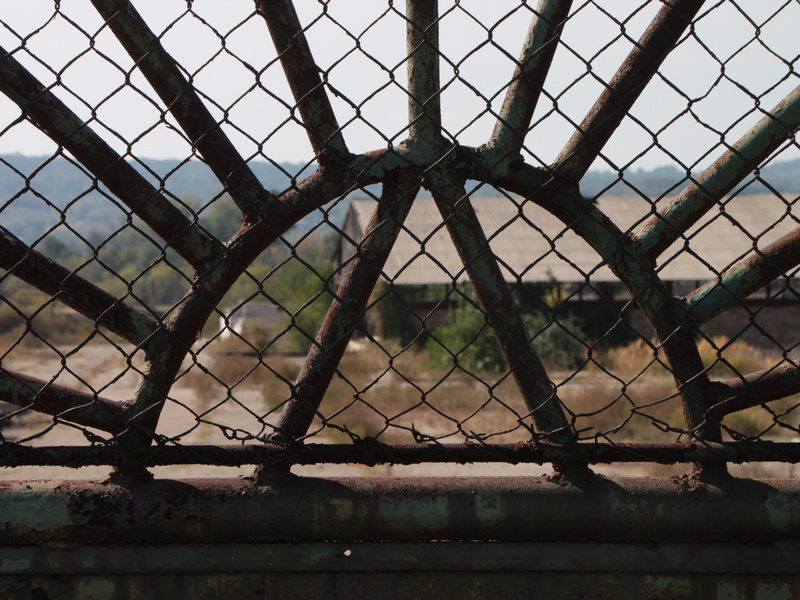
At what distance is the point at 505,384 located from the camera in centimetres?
1509

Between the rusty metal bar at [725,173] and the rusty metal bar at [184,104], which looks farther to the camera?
the rusty metal bar at [725,173]

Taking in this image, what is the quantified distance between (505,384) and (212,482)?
46.0 ft

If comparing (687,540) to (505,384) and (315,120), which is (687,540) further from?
(505,384)

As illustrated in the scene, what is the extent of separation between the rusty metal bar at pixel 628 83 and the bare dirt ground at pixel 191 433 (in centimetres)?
89

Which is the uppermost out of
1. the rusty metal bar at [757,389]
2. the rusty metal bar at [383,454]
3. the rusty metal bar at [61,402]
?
the rusty metal bar at [757,389]

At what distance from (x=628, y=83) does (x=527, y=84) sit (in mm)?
220

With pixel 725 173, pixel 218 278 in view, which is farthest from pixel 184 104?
pixel 725 173

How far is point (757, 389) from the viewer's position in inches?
60.0

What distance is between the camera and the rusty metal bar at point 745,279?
4.93 ft

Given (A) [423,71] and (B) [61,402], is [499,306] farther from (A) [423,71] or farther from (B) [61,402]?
(B) [61,402]

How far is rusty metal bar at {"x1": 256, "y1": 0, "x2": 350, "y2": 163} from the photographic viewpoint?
136cm

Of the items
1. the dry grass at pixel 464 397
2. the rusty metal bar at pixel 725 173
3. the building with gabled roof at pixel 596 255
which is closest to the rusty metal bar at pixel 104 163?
the rusty metal bar at pixel 725 173

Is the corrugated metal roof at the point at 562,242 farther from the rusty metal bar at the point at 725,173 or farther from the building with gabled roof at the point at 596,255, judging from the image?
the rusty metal bar at the point at 725,173

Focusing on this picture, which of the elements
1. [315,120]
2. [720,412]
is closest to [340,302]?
[315,120]
